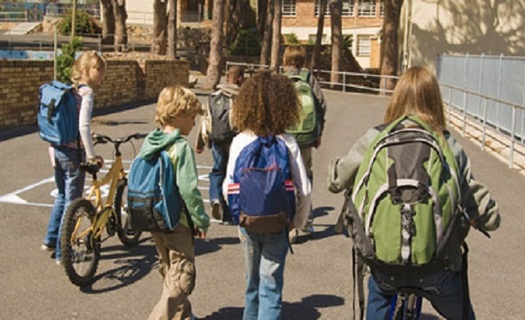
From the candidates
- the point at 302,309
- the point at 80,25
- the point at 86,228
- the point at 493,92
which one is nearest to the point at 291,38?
the point at 80,25

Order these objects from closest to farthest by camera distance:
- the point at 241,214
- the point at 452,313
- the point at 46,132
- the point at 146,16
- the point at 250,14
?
the point at 452,313
the point at 241,214
the point at 46,132
the point at 250,14
the point at 146,16

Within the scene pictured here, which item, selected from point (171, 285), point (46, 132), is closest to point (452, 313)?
point (171, 285)

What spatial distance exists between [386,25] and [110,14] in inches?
861

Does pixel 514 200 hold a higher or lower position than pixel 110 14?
lower

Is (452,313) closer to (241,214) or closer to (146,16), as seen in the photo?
(241,214)

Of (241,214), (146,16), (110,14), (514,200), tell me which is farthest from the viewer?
(146,16)

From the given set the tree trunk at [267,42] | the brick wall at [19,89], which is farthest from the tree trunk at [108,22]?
the brick wall at [19,89]

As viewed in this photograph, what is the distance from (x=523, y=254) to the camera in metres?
6.97

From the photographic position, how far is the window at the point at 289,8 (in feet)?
201

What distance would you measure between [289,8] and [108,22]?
18.5m

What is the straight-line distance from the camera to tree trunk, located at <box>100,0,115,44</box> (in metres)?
46.8

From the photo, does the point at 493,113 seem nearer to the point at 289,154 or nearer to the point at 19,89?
the point at 19,89

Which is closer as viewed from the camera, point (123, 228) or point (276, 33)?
point (123, 228)

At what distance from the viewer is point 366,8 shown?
5859 cm
